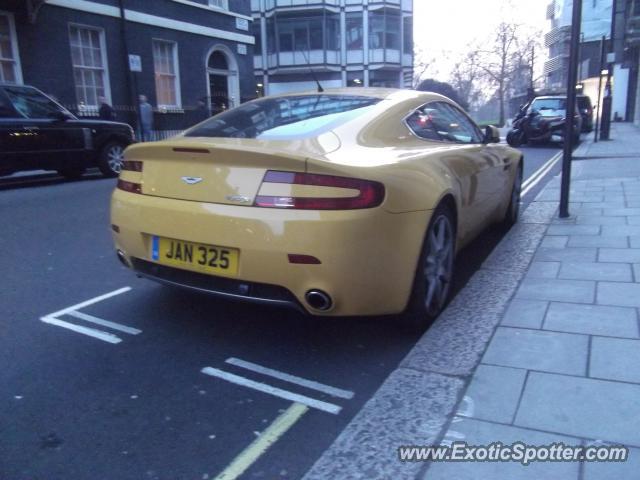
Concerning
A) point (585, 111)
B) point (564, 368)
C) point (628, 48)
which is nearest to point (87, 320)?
point (564, 368)

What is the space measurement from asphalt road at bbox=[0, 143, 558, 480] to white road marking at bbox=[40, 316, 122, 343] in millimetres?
17

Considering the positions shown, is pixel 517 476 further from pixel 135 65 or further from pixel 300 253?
pixel 135 65

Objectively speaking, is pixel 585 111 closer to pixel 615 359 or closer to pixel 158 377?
pixel 615 359

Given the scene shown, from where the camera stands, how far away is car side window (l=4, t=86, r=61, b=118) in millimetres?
9914

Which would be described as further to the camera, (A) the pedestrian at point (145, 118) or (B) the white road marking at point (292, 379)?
(A) the pedestrian at point (145, 118)

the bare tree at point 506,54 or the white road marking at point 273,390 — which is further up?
the bare tree at point 506,54

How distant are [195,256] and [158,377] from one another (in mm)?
641

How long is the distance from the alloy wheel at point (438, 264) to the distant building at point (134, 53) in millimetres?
15177

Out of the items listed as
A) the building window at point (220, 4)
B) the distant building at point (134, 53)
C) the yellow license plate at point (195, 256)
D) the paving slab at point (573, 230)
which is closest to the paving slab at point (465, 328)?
the yellow license plate at point (195, 256)

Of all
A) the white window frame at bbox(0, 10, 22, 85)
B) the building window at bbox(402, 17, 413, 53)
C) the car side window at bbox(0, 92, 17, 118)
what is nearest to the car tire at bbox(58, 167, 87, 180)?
the car side window at bbox(0, 92, 17, 118)

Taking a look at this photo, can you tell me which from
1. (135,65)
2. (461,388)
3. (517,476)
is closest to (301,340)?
(461,388)

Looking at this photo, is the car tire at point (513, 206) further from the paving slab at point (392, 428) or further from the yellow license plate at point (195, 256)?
the yellow license plate at point (195, 256)

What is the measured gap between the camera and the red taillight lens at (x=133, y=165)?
11.1ft

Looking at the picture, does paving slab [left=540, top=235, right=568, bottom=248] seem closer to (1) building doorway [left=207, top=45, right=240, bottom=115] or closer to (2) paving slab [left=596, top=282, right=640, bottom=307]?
(2) paving slab [left=596, top=282, right=640, bottom=307]
